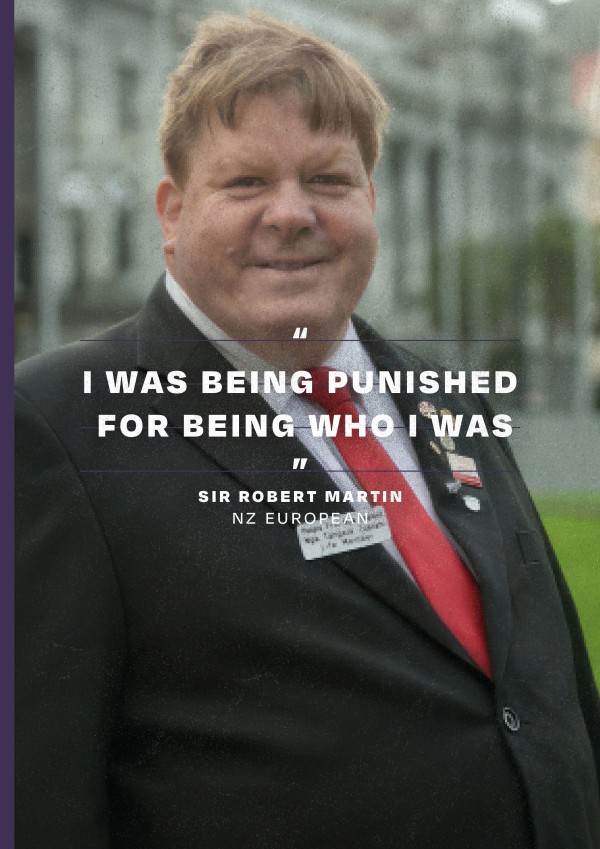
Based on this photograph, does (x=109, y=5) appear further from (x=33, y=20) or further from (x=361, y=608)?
(x=361, y=608)

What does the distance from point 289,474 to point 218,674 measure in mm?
316

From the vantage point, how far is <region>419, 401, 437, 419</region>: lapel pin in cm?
164

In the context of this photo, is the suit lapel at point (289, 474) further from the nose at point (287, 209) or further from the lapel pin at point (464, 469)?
the nose at point (287, 209)

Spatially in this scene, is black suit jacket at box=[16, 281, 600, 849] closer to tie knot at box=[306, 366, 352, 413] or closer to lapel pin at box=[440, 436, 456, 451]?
tie knot at box=[306, 366, 352, 413]

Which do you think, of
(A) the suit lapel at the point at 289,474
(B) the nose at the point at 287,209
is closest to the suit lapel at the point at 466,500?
(A) the suit lapel at the point at 289,474

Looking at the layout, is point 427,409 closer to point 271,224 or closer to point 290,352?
point 290,352

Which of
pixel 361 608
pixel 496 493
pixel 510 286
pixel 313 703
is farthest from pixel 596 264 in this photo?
pixel 313 703

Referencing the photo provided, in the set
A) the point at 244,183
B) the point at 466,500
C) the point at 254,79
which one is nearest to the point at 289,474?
the point at 466,500

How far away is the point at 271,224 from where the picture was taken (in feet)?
4.57

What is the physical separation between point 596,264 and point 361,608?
3.67 ft

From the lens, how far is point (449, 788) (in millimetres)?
1363

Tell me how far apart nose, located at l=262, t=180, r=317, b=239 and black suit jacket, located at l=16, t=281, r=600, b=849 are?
10.9 inches

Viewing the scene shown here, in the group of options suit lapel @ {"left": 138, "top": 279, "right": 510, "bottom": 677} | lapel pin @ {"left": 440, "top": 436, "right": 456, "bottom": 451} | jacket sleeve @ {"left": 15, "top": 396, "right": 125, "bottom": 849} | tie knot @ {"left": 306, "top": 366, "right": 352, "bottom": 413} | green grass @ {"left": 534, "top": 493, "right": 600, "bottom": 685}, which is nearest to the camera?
jacket sleeve @ {"left": 15, "top": 396, "right": 125, "bottom": 849}

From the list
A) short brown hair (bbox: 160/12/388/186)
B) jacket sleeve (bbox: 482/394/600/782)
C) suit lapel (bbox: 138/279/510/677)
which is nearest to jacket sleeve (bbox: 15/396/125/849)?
suit lapel (bbox: 138/279/510/677)
